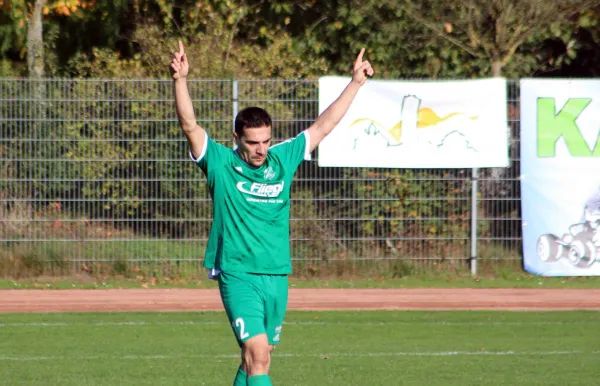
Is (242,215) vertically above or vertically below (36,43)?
below

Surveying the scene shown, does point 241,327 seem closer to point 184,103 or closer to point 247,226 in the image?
point 247,226

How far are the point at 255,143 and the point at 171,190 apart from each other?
8900 millimetres

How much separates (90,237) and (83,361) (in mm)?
5895

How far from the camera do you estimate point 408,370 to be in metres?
8.64

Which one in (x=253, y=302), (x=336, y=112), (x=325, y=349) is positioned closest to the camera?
(x=253, y=302)

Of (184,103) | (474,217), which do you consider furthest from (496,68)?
(184,103)

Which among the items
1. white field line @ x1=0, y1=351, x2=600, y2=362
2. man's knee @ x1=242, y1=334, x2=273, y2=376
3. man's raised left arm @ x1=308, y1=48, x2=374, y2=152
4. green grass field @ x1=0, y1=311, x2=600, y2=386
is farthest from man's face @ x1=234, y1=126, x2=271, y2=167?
white field line @ x1=0, y1=351, x2=600, y2=362

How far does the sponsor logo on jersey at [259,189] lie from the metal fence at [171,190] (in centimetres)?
854

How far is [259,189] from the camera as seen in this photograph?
6242 millimetres

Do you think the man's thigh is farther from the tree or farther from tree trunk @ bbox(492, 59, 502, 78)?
tree trunk @ bbox(492, 59, 502, 78)

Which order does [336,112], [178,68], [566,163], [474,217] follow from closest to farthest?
[178,68]
[336,112]
[566,163]
[474,217]

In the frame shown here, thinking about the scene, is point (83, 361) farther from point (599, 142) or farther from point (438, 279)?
point (599, 142)

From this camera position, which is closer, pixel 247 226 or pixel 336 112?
pixel 247 226

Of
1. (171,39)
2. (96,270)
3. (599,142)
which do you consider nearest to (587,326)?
(599,142)
